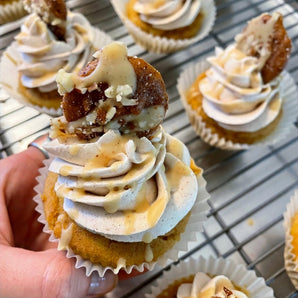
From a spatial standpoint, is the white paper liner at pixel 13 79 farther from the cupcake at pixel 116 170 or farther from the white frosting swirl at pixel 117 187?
the white frosting swirl at pixel 117 187

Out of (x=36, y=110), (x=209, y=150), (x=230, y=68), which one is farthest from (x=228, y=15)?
(x=36, y=110)

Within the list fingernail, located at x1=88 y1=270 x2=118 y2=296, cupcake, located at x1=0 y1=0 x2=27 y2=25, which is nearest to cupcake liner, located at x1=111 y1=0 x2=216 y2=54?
cupcake, located at x1=0 y1=0 x2=27 y2=25

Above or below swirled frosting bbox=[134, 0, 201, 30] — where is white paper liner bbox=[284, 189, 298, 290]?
below

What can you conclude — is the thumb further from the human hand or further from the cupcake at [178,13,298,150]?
the cupcake at [178,13,298,150]

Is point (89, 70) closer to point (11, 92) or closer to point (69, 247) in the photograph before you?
point (69, 247)

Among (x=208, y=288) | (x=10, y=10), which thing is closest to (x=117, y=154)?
(x=208, y=288)

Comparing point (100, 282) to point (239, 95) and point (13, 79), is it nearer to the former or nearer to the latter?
point (239, 95)

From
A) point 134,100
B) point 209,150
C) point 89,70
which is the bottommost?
point 209,150
